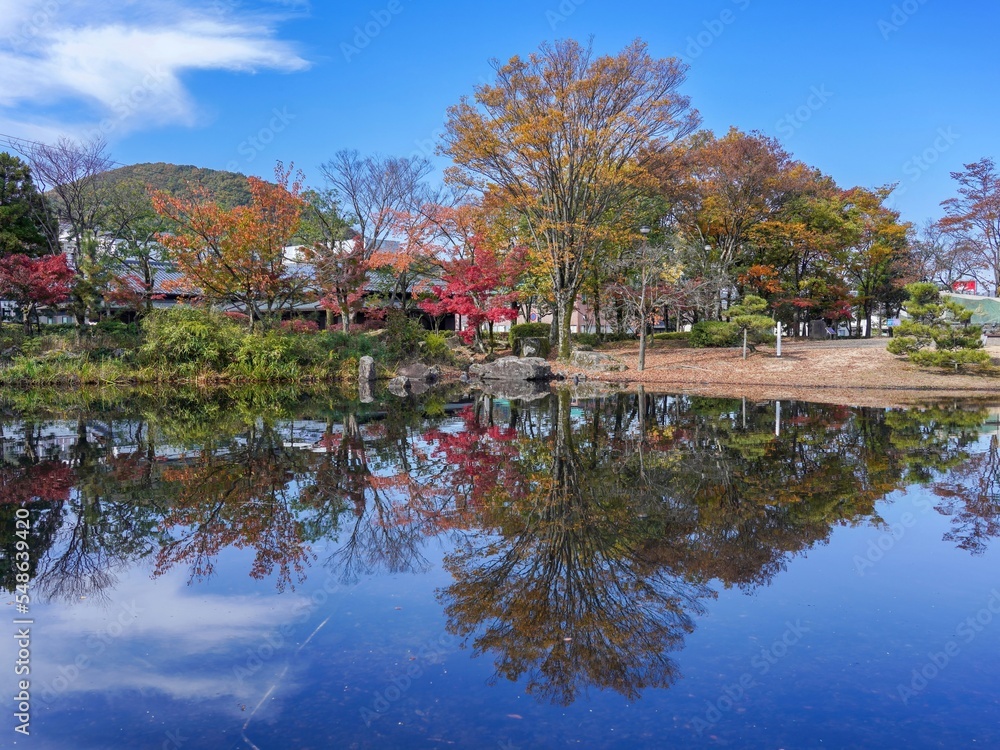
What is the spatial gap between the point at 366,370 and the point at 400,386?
4.98ft

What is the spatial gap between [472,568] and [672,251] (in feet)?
71.8

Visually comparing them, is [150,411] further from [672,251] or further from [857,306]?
[857,306]

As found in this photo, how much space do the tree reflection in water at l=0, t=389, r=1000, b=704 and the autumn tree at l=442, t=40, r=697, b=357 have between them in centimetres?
1264

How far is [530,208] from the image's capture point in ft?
82.9

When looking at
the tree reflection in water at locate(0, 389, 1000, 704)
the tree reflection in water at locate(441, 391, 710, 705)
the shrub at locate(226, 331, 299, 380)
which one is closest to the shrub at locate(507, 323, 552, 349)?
the shrub at locate(226, 331, 299, 380)

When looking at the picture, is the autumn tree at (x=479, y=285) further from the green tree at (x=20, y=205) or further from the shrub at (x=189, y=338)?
the green tree at (x=20, y=205)

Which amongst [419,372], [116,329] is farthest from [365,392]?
[116,329]

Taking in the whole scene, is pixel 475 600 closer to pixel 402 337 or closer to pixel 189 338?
pixel 189 338

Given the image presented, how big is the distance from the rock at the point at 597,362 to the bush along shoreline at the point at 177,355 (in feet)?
26.3

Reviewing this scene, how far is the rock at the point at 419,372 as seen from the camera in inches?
956

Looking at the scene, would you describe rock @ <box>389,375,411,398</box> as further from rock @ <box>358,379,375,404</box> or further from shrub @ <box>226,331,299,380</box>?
shrub @ <box>226,331,299,380</box>

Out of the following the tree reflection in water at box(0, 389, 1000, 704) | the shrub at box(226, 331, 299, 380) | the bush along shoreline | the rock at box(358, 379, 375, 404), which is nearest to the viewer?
the tree reflection in water at box(0, 389, 1000, 704)

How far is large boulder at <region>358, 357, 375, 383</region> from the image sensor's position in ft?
75.3

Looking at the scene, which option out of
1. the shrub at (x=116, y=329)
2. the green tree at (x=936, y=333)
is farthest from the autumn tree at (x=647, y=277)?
the shrub at (x=116, y=329)
